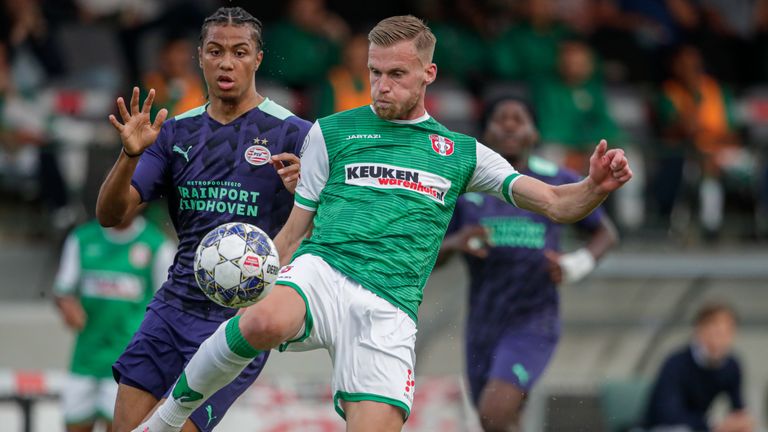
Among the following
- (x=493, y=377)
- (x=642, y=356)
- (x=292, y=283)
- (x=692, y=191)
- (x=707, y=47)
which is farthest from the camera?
(x=707, y=47)

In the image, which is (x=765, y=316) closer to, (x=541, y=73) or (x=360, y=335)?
(x=541, y=73)

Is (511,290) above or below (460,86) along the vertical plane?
below

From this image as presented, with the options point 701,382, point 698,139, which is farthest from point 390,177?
point 698,139

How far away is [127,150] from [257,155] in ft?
2.17

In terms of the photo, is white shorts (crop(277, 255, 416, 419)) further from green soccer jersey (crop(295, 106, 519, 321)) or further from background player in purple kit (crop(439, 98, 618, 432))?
background player in purple kit (crop(439, 98, 618, 432))

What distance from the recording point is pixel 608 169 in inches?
250

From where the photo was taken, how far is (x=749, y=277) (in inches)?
502

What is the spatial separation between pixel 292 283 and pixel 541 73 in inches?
325

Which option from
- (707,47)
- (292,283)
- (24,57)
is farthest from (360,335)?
(707,47)

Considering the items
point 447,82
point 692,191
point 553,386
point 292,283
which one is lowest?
point 553,386

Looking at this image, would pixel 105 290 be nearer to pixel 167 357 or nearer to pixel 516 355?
pixel 516 355

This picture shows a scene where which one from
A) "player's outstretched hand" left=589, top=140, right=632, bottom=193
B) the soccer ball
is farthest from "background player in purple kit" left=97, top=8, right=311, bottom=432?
"player's outstretched hand" left=589, top=140, right=632, bottom=193

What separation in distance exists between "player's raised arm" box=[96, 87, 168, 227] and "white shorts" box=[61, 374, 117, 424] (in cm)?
386

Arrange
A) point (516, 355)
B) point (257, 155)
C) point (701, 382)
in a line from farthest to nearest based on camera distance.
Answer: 1. point (701, 382)
2. point (516, 355)
3. point (257, 155)
